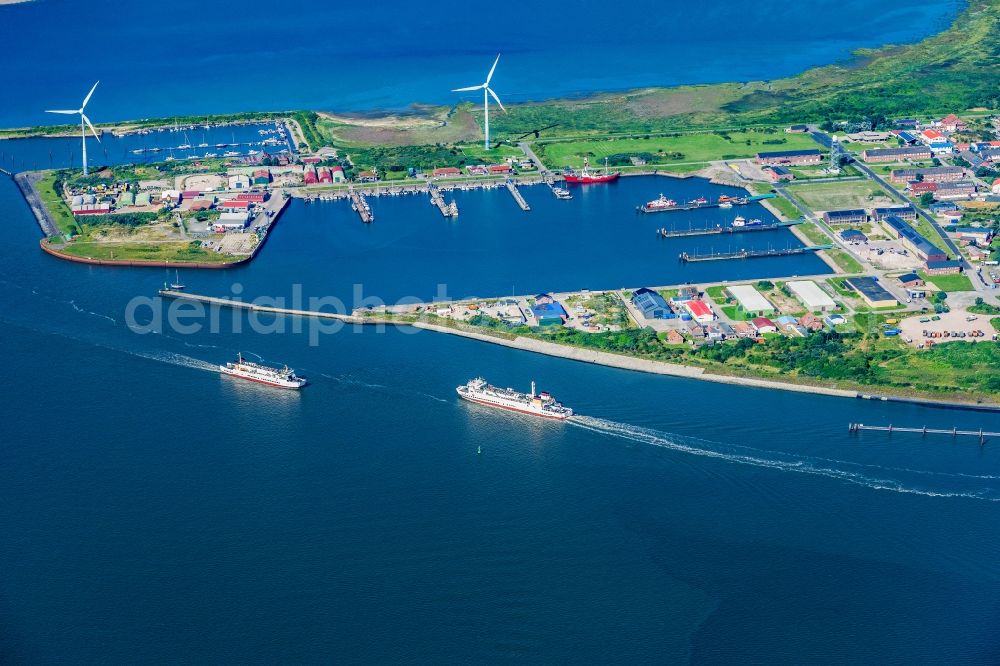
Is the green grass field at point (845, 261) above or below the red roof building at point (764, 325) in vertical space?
above

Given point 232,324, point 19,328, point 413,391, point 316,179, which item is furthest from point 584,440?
point 316,179

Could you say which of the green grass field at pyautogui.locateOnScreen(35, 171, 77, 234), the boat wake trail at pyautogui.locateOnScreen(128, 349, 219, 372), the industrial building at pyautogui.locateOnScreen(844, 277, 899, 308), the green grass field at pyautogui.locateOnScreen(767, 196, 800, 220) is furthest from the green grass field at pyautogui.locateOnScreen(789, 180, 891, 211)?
the green grass field at pyautogui.locateOnScreen(35, 171, 77, 234)

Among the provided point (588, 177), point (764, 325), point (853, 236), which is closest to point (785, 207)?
point (853, 236)

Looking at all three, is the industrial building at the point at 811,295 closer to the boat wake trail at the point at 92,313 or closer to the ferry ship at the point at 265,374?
the ferry ship at the point at 265,374

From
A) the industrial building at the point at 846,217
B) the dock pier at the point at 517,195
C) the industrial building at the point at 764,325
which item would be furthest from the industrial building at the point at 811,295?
the dock pier at the point at 517,195

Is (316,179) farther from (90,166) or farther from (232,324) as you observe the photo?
(232,324)
